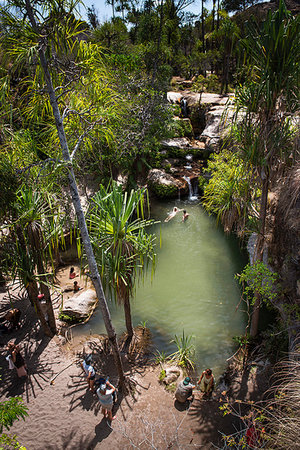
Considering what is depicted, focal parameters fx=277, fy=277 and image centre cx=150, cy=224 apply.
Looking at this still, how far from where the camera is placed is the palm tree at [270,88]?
5135mm

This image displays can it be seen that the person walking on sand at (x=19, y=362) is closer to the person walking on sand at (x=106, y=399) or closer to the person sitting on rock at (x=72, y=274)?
the person walking on sand at (x=106, y=399)

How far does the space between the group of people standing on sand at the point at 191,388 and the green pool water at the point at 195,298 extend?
1.11m

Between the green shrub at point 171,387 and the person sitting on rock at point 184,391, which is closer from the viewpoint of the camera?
the person sitting on rock at point 184,391

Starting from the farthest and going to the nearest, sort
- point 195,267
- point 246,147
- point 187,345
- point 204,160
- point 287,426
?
point 204,160 → point 195,267 → point 187,345 → point 246,147 → point 287,426

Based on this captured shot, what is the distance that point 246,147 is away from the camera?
625 centimetres

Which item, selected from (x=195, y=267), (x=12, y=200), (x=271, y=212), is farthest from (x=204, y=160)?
(x=12, y=200)

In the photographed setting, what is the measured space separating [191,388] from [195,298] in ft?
13.8

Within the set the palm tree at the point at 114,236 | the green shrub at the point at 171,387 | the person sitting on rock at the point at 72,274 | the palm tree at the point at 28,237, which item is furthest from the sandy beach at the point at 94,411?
the person sitting on rock at the point at 72,274

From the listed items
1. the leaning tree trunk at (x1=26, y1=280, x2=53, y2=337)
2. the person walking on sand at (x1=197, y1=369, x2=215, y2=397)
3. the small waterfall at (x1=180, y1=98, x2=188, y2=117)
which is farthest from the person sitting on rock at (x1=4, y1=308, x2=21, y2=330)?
the small waterfall at (x1=180, y1=98, x2=188, y2=117)

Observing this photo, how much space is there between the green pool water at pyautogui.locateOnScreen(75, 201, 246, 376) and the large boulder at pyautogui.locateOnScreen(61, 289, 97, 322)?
345 millimetres

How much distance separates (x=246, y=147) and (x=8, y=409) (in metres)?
6.35

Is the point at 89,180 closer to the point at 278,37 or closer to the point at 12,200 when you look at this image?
the point at 12,200

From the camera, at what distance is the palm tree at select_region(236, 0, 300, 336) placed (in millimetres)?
5135

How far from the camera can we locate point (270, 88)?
222 inches
